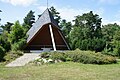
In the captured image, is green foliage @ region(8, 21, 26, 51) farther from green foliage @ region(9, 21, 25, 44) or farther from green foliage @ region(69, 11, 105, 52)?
green foliage @ region(69, 11, 105, 52)

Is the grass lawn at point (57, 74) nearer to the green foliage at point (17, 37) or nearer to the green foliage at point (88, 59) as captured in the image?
the green foliage at point (88, 59)

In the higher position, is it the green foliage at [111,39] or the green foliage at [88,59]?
the green foliage at [111,39]

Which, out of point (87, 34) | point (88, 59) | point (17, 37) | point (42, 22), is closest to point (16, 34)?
point (17, 37)

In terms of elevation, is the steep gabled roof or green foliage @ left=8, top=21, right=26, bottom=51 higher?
the steep gabled roof

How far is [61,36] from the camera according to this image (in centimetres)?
3164

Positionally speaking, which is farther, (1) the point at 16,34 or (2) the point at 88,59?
(1) the point at 16,34

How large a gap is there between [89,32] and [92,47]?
4921 mm

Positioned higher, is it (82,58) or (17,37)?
(17,37)

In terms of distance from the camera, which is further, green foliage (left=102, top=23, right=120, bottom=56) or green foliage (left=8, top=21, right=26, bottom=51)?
green foliage (left=102, top=23, right=120, bottom=56)

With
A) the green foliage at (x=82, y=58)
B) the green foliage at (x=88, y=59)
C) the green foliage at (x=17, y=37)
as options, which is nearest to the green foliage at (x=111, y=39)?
the green foliage at (x=17, y=37)

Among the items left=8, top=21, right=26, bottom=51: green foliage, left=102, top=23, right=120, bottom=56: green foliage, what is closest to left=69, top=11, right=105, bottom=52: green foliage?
left=102, top=23, right=120, bottom=56: green foliage

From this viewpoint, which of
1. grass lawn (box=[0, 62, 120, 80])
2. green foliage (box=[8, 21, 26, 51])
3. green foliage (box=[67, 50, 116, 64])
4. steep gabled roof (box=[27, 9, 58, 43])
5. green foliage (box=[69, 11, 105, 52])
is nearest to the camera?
grass lawn (box=[0, 62, 120, 80])

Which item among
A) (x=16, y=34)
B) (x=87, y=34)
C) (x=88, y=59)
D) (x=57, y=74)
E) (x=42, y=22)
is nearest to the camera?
(x=57, y=74)

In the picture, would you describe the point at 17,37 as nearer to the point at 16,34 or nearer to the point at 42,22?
the point at 16,34
